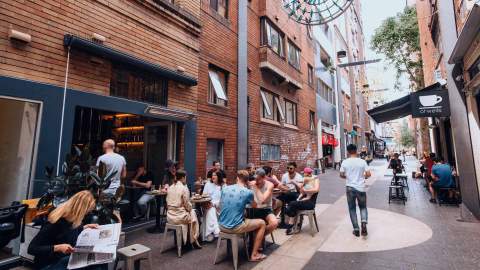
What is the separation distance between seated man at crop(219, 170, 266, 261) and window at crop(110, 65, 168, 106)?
4118 mm

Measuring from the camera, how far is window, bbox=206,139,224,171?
32.1ft

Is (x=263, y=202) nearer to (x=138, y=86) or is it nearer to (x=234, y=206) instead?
(x=234, y=206)

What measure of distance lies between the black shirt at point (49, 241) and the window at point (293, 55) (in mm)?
14846

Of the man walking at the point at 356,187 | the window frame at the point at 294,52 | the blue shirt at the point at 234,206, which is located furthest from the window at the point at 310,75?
the blue shirt at the point at 234,206

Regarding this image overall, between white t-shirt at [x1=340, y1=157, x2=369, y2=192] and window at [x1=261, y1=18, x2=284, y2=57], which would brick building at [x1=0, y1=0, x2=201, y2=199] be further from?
window at [x1=261, y1=18, x2=284, y2=57]

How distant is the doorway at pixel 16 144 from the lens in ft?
15.9

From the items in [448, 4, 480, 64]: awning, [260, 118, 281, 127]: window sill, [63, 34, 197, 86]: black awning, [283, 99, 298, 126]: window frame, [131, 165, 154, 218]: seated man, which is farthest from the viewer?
[283, 99, 298, 126]: window frame

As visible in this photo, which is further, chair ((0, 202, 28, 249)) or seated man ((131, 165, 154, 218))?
seated man ((131, 165, 154, 218))

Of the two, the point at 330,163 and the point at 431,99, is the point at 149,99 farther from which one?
the point at 330,163

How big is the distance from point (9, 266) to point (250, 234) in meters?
3.93

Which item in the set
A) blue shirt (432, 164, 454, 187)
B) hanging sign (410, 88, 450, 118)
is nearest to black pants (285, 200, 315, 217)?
hanging sign (410, 88, 450, 118)

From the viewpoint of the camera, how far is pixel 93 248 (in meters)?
2.73

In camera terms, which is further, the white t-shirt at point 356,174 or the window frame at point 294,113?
the window frame at point 294,113

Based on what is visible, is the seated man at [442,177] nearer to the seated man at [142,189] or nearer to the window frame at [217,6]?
the seated man at [142,189]
